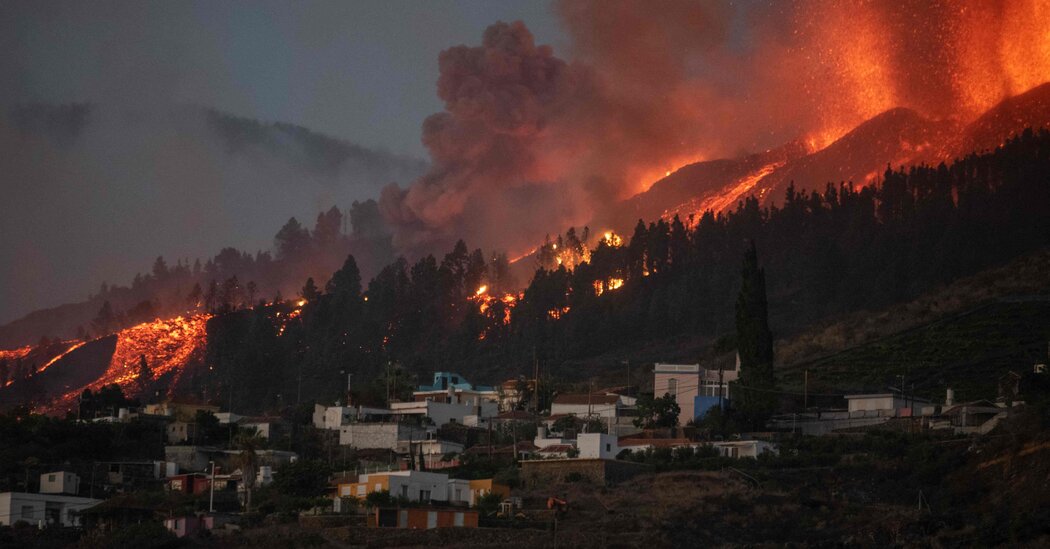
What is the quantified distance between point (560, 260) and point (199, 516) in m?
98.4

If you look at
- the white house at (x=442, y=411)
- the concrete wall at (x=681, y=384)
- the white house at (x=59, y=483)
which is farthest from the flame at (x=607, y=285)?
the white house at (x=59, y=483)

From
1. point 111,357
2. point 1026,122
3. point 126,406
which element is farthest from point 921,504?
point 111,357

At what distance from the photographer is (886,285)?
401 feet

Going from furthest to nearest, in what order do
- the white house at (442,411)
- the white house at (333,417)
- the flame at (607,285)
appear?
the flame at (607,285) → the white house at (333,417) → the white house at (442,411)

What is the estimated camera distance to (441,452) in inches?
3329

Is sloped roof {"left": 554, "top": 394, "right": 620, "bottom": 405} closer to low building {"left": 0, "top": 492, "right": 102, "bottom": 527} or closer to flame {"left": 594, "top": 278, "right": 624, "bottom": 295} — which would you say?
low building {"left": 0, "top": 492, "right": 102, "bottom": 527}

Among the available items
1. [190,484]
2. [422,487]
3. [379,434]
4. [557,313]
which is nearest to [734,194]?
[557,313]

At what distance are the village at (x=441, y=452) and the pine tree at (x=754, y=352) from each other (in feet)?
4.47

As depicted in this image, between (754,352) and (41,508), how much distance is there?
39292mm

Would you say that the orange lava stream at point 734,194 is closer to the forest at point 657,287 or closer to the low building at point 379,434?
the forest at point 657,287

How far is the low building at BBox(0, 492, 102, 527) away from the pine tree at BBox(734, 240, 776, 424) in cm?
3446

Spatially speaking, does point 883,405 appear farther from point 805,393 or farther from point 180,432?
point 180,432

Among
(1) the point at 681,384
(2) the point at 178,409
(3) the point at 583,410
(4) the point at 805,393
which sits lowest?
(2) the point at 178,409

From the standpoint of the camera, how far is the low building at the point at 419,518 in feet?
200
